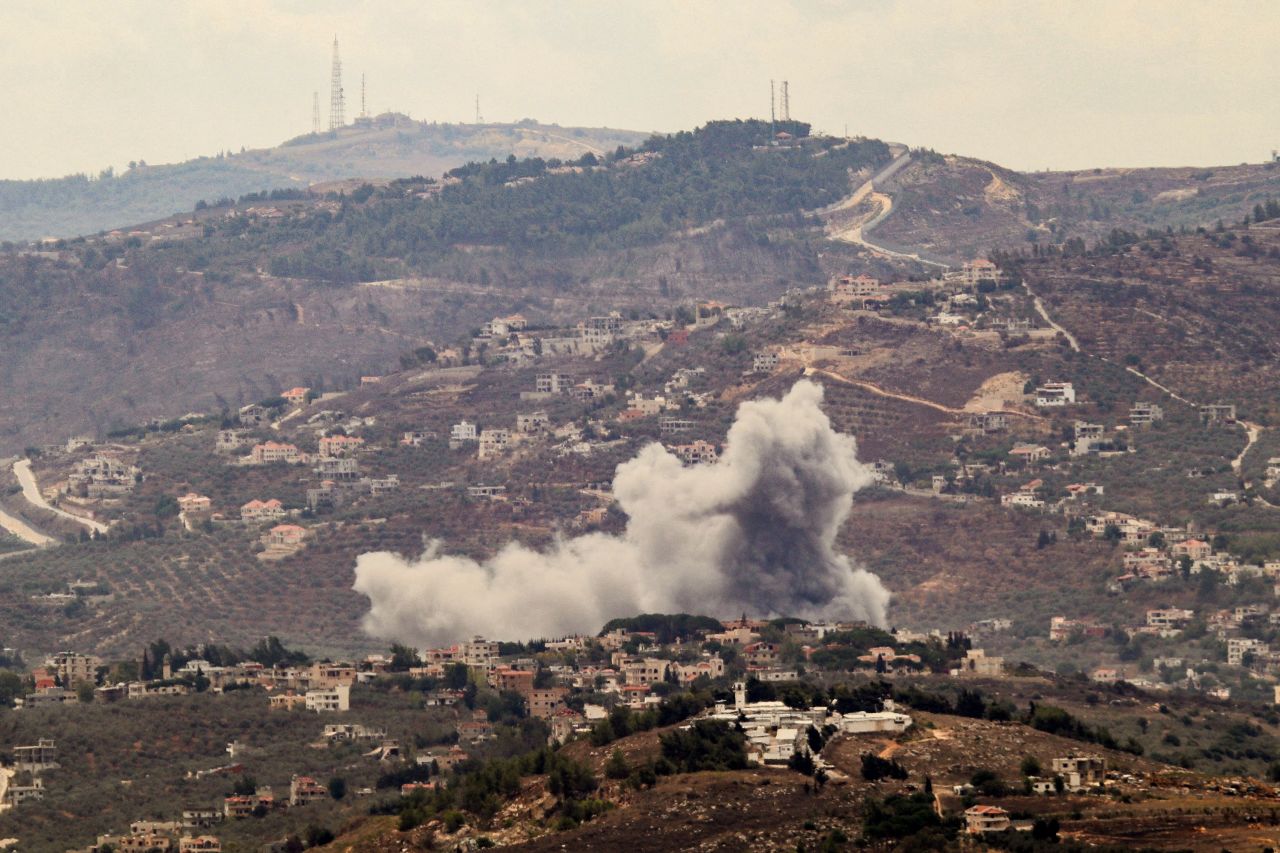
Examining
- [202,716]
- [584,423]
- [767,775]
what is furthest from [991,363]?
[767,775]

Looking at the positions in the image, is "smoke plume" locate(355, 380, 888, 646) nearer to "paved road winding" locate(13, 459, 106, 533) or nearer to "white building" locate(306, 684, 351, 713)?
"white building" locate(306, 684, 351, 713)

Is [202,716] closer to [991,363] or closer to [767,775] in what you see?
[767,775]

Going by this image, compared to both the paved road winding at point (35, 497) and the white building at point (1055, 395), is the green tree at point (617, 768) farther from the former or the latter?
the paved road winding at point (35, 497)

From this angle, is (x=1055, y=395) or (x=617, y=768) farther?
(x=1055, y=395)

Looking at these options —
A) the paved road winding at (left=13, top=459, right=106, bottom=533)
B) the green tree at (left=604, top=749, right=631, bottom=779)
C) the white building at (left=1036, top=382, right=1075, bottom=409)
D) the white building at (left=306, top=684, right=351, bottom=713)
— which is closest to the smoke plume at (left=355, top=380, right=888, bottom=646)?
the white building at (left=306, top=684, right=351, bottom=713)

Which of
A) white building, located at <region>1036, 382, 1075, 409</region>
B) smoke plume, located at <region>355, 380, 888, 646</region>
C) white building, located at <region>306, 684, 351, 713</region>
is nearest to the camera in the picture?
white building, located at <region>306, 684, 351, 713</region>

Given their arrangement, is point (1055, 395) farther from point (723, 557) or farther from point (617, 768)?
point (617, 768)

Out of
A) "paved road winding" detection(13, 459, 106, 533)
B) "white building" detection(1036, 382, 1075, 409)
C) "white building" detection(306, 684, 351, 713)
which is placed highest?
"white building" detection(1036, 382, 1075, 409)

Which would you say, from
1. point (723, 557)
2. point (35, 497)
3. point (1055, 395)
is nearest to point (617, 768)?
point (723, 557)

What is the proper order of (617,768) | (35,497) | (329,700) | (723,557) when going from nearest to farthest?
1. (617,768)
2. (329,700)
3. (723,557)
4. (35,497)
